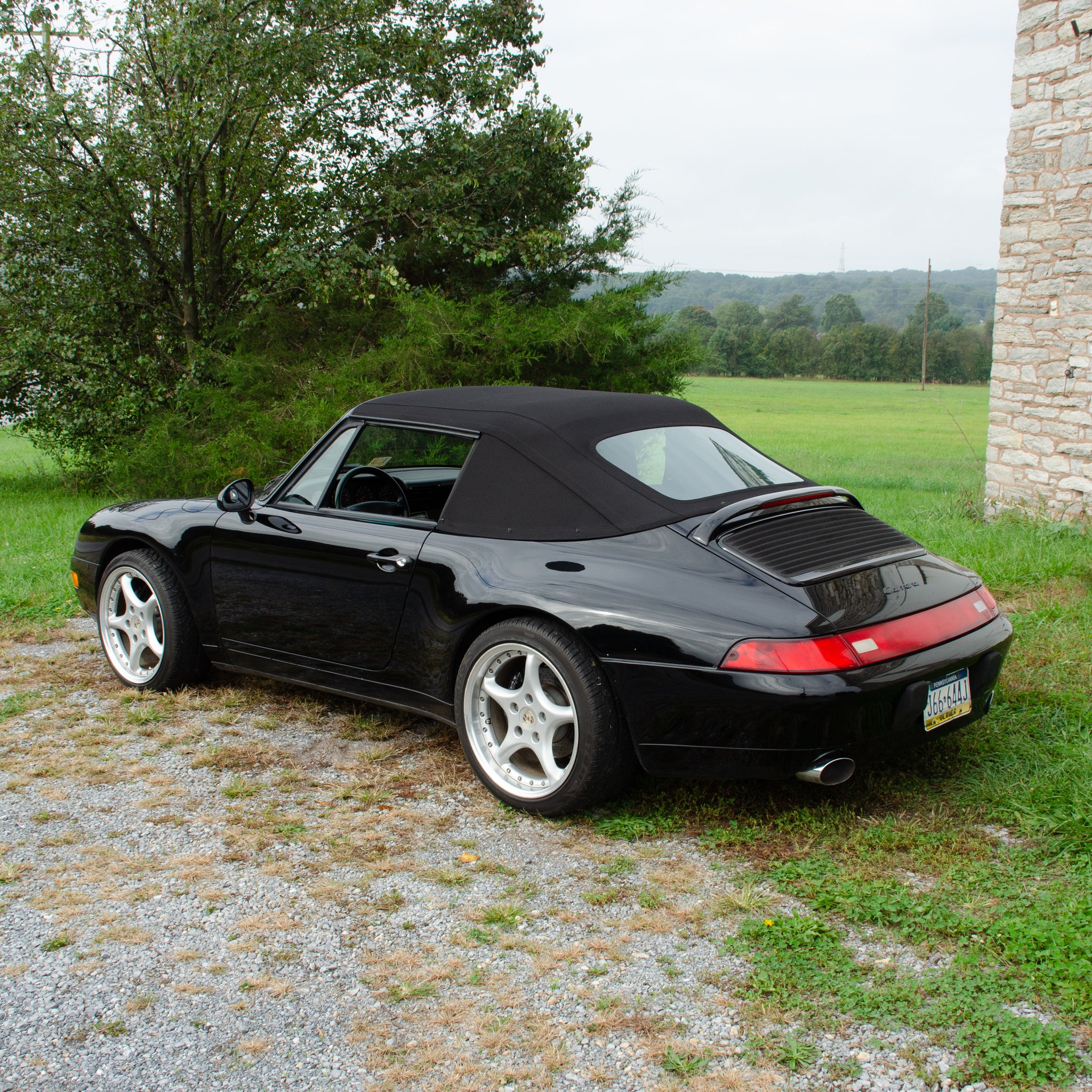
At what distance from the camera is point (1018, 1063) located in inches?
87.2

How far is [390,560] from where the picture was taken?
388 cm

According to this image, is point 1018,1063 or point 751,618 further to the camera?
point 751,618

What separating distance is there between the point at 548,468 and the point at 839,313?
10042 cm

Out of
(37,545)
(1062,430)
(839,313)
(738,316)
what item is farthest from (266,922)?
(839,313)

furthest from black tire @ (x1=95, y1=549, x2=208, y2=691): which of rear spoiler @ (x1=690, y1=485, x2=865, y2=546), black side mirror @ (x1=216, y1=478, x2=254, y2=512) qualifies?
rear spoiler @ (x1=690, y1=485, x2=865, y2=546)

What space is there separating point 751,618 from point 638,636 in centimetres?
35

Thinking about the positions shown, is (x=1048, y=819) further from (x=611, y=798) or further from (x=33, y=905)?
(x=33, y=905)

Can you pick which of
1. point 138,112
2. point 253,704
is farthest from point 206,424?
point 253,704

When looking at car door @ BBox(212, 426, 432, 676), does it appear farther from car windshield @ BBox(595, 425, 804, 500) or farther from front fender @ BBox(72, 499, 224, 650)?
car windshield @ BBox(595, 425, 804, 500)

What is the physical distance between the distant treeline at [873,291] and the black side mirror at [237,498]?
257 feet

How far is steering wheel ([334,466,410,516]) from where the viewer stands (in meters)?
4.29

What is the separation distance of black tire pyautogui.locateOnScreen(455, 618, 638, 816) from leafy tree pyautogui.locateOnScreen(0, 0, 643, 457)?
30.6 feet

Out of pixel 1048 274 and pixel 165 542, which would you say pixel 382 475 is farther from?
pixel 1048 274

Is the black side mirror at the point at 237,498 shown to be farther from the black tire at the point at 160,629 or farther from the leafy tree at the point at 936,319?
the leafy tree at the point at 936,319
